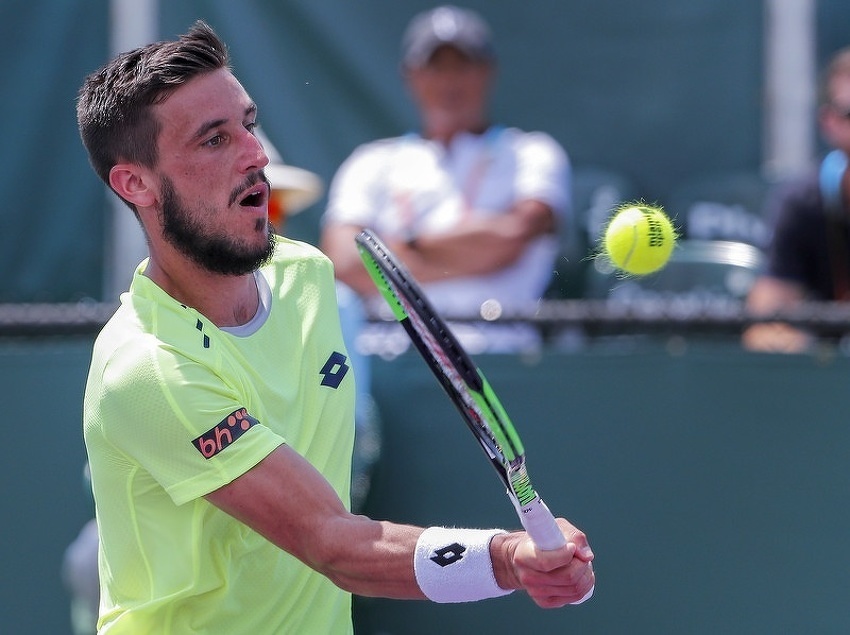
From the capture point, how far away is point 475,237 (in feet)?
Answer: 16.6

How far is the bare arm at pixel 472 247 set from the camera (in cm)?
504

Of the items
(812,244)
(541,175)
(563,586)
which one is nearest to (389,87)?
(541,175)

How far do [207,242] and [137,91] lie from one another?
1.07 feet

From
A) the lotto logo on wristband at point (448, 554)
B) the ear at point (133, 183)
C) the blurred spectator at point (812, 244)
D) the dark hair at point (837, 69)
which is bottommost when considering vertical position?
the lotto logo on wristband at point (448, 554)

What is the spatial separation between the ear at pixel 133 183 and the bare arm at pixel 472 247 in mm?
2422

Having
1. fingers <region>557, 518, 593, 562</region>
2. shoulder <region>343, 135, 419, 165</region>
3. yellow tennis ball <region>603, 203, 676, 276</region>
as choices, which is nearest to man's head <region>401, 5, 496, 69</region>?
shoulder <region>343, 135, 419, 165</region>

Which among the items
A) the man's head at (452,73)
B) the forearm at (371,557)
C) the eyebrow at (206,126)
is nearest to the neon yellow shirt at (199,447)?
the forearm at (371,557)

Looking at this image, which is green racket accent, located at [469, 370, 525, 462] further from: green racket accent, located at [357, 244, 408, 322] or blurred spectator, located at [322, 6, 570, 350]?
blurred spectator, located at [322, 6, 570, 350]

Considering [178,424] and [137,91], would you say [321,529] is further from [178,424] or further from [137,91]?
[137,91]

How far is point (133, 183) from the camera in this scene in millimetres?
2693

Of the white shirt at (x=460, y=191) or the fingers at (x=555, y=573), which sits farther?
the white shirt at (x=460, y=191)

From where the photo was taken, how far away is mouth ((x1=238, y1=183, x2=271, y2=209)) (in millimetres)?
2631

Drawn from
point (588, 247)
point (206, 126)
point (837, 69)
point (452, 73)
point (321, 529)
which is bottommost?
point (321, 529)

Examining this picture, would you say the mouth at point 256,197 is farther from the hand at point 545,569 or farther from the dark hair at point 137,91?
the hand at point 545,569
